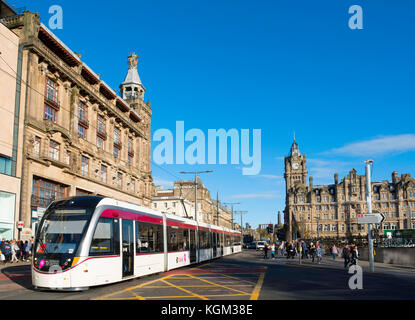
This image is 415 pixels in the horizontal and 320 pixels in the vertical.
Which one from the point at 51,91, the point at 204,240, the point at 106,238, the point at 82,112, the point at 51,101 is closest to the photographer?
the point at 106,238

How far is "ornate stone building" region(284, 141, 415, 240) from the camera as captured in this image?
125m

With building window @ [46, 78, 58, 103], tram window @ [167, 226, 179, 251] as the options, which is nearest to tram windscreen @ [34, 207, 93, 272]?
tram window @ [167, 226, 179, 251]

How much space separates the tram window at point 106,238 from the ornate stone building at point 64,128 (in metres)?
16.5

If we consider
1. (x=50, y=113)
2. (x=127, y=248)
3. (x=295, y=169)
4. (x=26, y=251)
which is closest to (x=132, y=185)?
(x=50, y=113)

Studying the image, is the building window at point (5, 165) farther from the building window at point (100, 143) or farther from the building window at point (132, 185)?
the building window at point (132, 185)

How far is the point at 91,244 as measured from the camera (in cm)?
1355

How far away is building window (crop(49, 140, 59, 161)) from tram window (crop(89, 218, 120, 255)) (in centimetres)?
2506

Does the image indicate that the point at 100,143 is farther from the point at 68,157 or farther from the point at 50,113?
the point at 50,113

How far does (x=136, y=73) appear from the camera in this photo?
226ft

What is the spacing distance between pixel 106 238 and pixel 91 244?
96cm

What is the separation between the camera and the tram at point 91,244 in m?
13.0

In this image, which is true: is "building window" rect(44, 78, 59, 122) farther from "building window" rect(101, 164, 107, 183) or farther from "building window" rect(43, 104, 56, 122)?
"building window" rect(101, 164, 107, 183)

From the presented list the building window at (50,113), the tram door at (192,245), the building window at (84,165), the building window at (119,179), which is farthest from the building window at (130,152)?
the tram door at (192,245)
